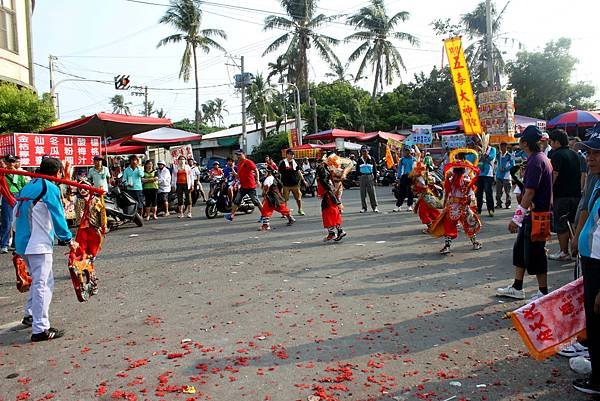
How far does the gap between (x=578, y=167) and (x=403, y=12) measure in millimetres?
36291

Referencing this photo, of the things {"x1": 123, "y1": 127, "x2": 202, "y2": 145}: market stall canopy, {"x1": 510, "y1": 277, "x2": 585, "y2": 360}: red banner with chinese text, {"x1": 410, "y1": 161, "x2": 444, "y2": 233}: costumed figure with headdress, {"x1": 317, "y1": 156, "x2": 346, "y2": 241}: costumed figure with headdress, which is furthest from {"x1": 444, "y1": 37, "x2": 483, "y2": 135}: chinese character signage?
{"x1": 510, "y1": 277, "x2": 585, "y2": 360}: red banner with chinese text

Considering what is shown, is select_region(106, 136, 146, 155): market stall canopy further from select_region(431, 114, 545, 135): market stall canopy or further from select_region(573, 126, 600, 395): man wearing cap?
select_region(573, 126, 600, 395): man wearing cap

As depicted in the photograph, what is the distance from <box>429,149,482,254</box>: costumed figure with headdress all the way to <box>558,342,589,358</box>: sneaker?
13.4 feet

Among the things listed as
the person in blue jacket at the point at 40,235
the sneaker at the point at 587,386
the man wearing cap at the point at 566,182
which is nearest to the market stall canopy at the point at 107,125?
the person in blue jacket at the point at 40,235

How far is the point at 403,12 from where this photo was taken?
133ft

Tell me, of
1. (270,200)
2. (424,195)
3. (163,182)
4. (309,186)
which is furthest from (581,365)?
(309,186)

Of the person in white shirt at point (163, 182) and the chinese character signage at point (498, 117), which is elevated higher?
the chinese character signage at point (498, 117)

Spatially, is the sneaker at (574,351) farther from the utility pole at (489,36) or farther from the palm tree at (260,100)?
the palm tree at (260,100)

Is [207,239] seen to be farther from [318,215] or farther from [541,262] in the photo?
[541,262]

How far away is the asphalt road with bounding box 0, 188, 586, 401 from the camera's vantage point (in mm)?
3842

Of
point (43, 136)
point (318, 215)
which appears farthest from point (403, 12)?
point (43, 136)

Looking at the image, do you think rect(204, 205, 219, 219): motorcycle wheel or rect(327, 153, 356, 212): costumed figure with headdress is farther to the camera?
rect(204, 205, 219, 219): motorcycle wheel

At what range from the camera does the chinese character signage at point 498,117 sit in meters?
15.3

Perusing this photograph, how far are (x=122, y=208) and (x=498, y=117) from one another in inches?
426
